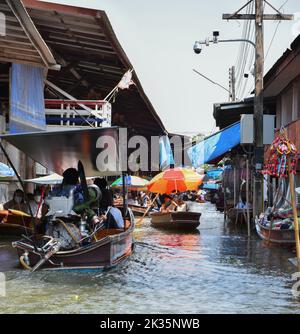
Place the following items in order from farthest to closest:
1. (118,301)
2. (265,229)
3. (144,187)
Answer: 1. (144,187)
2. (265,229)
3. (118,301)

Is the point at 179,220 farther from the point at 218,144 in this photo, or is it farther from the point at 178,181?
the point at 218,144

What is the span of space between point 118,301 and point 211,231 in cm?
1264

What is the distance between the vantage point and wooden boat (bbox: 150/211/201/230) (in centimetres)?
2059

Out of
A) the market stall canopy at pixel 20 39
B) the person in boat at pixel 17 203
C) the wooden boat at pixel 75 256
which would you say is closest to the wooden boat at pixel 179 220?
the person in boat at pixel 17 203

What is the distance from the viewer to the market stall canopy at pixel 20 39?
485 inches

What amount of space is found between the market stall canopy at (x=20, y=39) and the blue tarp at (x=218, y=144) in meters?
7.11

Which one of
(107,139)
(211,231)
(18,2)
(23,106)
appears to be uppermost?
(18,2)

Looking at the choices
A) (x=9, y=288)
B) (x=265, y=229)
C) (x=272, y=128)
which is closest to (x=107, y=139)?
(x=9, y=288)

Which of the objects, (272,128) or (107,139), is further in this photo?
(272,128)

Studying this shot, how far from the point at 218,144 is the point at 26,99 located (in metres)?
7.66

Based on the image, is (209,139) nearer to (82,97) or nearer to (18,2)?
(82,97)

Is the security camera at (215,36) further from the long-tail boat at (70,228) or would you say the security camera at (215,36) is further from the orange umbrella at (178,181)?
the long-tail boat at (70,228)

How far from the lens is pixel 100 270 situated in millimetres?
10805

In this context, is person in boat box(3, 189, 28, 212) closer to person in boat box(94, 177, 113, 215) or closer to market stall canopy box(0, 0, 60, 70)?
market stall canopy box(0, 0, 60, 70)
